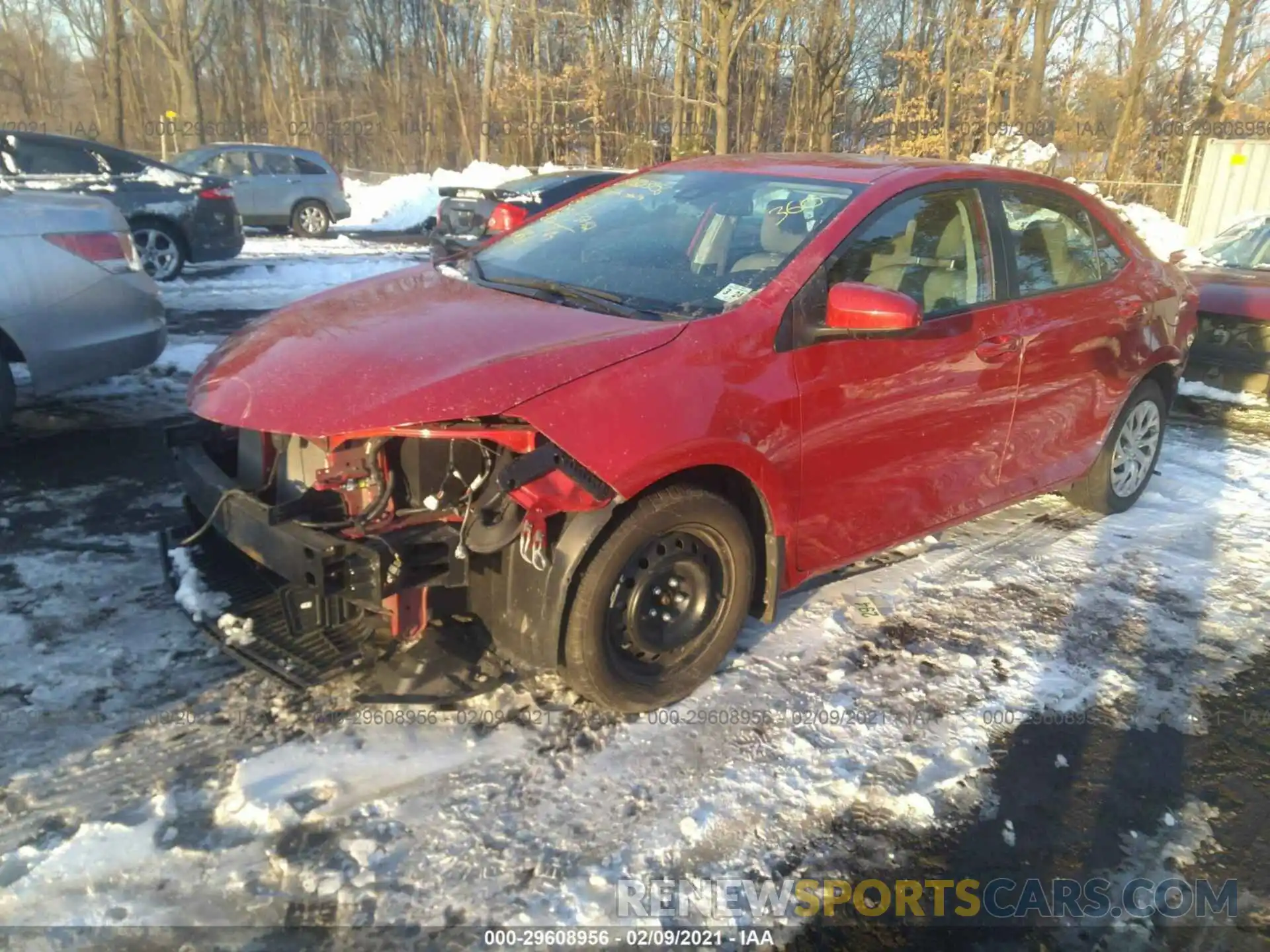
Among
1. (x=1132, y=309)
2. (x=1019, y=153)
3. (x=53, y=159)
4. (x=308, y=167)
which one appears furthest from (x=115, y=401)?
(x=1019, y=153)

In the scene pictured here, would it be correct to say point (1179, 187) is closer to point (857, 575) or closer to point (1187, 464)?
point (1187, 464)

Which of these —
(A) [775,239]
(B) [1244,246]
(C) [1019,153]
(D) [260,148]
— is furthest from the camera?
(C) [1019,153]

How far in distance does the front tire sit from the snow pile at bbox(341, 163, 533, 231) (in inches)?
784

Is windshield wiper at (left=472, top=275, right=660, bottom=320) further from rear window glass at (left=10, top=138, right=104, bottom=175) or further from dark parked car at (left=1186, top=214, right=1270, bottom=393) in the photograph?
rear window glass at (left=10, top=138, right=104, bottom=175)

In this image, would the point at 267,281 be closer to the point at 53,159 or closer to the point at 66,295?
the point at 53,159

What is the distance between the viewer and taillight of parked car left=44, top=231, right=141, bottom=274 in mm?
5133

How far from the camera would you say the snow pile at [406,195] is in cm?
2256

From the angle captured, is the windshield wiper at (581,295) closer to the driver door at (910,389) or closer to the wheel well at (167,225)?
the driver door at (910,389)

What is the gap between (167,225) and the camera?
35.1 feet

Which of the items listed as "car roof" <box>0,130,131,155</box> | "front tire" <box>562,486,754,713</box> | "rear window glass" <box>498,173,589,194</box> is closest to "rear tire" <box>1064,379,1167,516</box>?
"front tire" <box>562,486,754,713</box>

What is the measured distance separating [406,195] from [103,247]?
20237 mm

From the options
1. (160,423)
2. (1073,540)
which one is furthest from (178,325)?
(1073,540)

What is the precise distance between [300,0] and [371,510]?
145 ft

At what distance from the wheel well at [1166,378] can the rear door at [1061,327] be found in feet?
1.49
